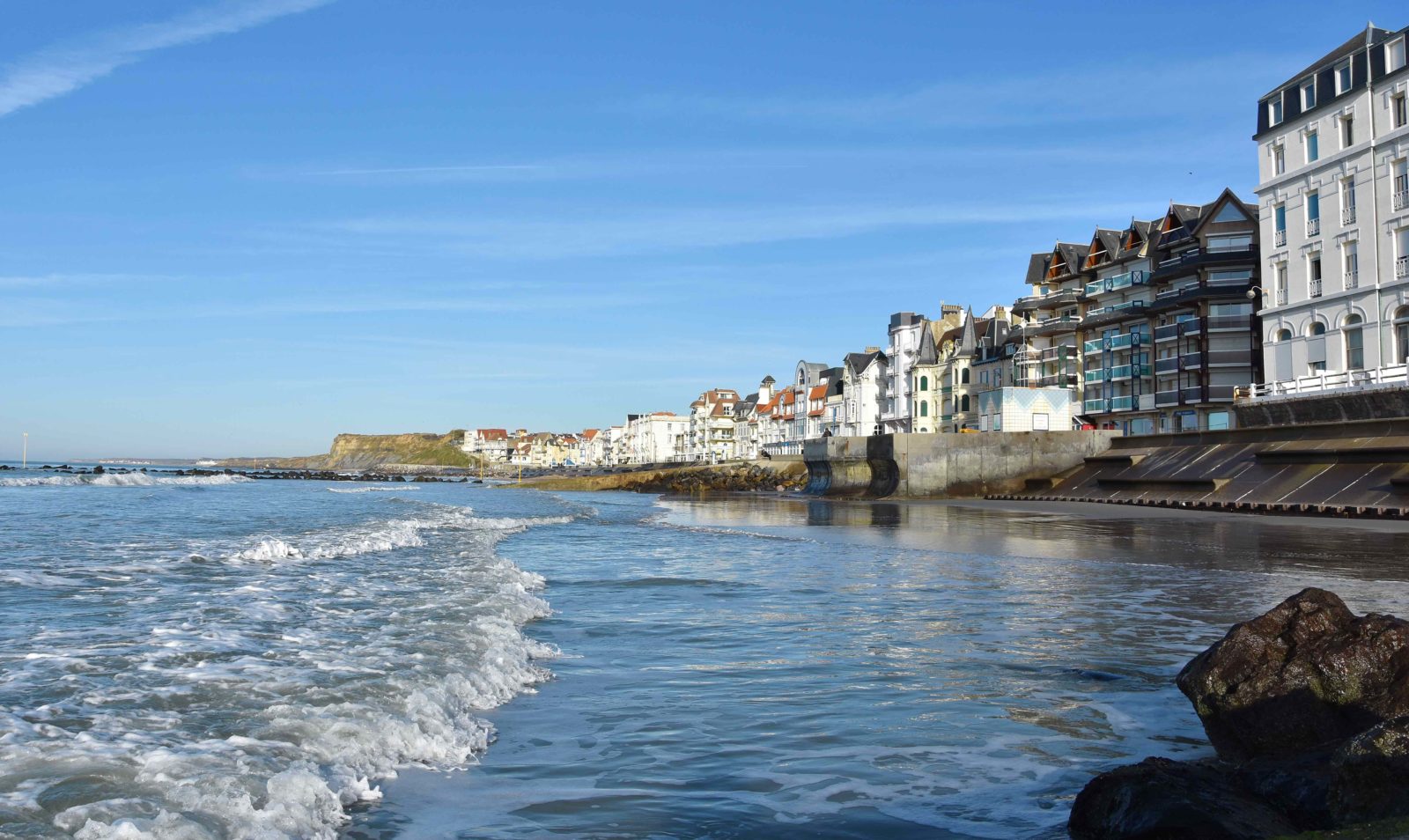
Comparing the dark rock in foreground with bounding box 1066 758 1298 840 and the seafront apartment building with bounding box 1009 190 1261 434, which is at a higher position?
the seafront apartment building with bounding box 1009 190 1261 434

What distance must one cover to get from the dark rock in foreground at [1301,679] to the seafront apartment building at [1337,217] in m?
32.9

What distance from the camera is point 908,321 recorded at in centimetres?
9069

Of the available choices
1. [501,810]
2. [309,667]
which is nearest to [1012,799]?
Answer: [501,810]

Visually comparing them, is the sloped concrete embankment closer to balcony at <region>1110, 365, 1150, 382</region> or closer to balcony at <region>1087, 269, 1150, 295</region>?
balcony at <region>1110, 365, 1150, 382</region>

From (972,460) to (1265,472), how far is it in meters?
15.9

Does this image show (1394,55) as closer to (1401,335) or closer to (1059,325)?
(1401,335)

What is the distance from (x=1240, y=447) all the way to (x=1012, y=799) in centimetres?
3737

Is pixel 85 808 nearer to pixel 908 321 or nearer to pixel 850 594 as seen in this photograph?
pixel 850 594

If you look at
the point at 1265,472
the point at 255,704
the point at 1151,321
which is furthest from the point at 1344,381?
the point at 255,704

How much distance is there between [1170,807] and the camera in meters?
4.18

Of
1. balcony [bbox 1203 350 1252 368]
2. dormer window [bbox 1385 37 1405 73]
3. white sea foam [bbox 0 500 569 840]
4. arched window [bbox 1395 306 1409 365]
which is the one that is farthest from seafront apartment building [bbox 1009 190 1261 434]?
white sea foam [bbox 0 500 569 840]

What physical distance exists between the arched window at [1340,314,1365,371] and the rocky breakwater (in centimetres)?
4119

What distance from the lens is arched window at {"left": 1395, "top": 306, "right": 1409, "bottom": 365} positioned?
3791 centimetres

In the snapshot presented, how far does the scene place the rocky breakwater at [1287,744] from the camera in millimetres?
3807
